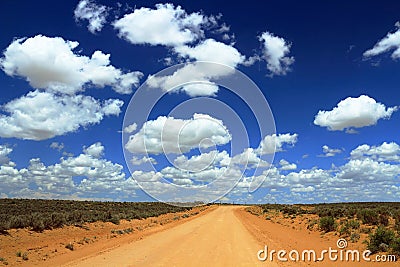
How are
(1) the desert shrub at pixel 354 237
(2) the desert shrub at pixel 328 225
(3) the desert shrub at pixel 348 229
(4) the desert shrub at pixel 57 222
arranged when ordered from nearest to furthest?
1. (1) the desert shrub at pixel 354 237
2. (3) the desert shrub at pixel 348 229
3. (2) the desert shrub at pixel 328 225
4. (4) the desert shrub at pixel 57 222

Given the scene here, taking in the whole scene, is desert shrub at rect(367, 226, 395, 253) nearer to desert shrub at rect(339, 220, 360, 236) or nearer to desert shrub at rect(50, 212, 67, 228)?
desert shrub at rect(339, 220, 360, 236)

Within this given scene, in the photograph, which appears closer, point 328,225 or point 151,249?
point 151,249

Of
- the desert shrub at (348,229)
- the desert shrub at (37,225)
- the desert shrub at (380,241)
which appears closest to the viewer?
the desert shrub at (380,241)

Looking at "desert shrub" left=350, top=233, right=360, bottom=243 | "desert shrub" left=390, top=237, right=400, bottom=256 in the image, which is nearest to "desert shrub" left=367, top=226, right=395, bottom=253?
"desert shrub" left=390, top=237, right=400, bottom=256

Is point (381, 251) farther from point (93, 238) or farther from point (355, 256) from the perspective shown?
point (93, 238)

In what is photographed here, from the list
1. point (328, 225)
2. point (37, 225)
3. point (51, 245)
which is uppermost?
point (328, 225)

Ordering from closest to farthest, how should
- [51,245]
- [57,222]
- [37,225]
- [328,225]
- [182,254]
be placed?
1. [182,254]
2. [51,245]
3. [37,225]
4. [328,225]
5. [57,222]

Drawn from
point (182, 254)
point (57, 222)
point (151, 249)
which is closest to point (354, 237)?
point (182, 254)

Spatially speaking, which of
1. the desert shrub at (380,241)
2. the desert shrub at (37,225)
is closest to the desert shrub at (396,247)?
the desert shrub at (380,241)

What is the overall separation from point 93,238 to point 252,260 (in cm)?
1139

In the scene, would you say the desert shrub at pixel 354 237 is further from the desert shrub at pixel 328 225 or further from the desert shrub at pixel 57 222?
the desert shrub at pixel 57 222

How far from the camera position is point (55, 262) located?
46.5ft

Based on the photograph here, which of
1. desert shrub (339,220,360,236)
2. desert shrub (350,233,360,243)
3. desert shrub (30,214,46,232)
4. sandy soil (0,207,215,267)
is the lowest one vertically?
sandy soil (0,207,215,267)

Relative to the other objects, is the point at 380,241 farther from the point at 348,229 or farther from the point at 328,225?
the point at 328,225
